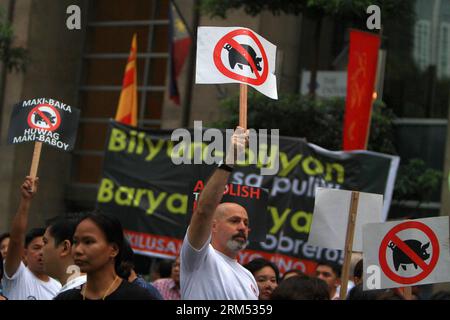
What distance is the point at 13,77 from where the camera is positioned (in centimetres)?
1734

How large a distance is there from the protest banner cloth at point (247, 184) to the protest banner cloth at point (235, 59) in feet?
14.1

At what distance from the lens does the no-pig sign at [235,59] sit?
621 centimetres

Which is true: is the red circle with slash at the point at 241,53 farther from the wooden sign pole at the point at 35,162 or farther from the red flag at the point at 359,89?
the red flag at the point at 359,89

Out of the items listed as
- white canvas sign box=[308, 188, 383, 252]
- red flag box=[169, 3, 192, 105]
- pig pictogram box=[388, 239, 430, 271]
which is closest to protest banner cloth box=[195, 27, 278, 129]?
white canvas sign box=[308, 188, 383, 252]

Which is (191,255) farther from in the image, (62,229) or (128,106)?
(128,106)

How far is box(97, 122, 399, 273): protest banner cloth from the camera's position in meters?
11.2

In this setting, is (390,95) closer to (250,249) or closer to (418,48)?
(418,48)

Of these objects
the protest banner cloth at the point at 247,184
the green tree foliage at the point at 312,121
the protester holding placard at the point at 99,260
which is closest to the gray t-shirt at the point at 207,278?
the protester holding placard at the point at 99,260

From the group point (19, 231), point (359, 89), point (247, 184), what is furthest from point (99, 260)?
point (359, 89)

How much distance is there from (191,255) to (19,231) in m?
1.69

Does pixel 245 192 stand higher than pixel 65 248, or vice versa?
pixel 245 192

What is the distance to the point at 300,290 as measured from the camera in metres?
5.18

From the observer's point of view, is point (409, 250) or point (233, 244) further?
point (409, 250)
